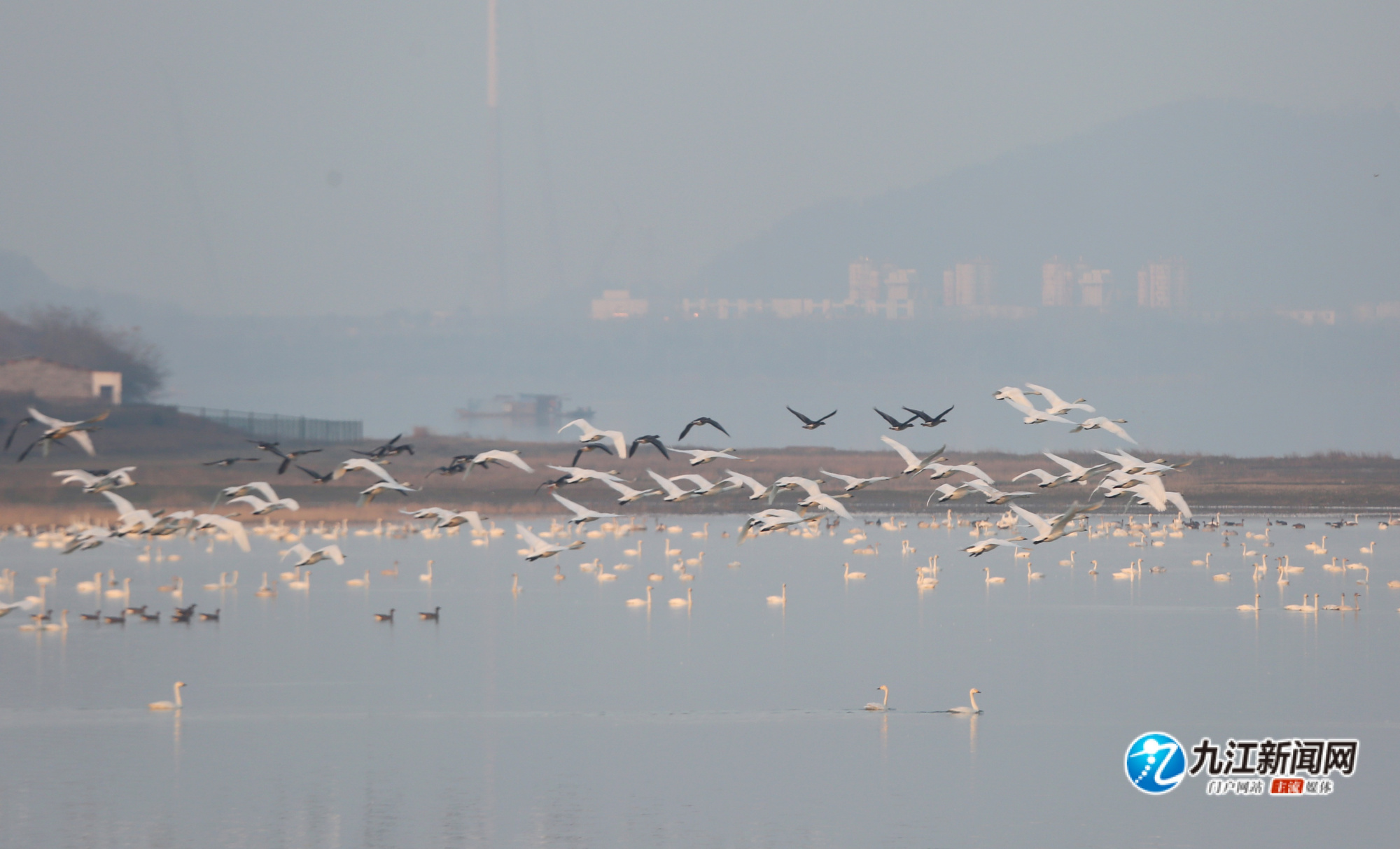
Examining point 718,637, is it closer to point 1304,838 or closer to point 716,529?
point 1304,838

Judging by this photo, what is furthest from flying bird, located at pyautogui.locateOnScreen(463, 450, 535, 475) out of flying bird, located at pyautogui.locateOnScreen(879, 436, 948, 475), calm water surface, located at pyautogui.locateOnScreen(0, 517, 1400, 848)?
flying bird, located at pyautogui.locateOnScreen(879, 436, 948, 475)

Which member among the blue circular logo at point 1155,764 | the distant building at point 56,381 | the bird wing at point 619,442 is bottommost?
the blue circular logo at point 1155,764

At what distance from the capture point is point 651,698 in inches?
1382

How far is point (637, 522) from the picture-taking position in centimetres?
7181

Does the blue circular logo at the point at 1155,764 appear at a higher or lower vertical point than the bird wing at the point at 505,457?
lower

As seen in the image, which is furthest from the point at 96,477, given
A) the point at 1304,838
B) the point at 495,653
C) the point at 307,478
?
the point at 307,478

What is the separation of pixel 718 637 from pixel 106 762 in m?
18.1

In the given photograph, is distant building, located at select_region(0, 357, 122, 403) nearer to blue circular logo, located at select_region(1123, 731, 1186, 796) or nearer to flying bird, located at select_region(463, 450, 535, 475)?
flying bird, located at select_region(463, 450, 535, 475)

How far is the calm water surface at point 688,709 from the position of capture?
84.2ft

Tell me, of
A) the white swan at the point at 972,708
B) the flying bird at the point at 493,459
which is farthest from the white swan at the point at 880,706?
the flying bird at the point at 493,459

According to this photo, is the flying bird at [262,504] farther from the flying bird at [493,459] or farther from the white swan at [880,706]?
the white swan at [880,706]

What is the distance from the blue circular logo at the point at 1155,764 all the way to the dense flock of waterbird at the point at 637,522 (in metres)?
4.29

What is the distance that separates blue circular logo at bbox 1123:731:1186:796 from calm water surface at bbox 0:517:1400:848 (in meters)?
0.35

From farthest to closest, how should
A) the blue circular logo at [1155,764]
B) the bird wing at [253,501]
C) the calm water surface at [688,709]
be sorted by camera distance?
1. the bird wing at [253,501]
2. the blue circular logo at [1155,764]
3. the calm water surface at [688,709]
